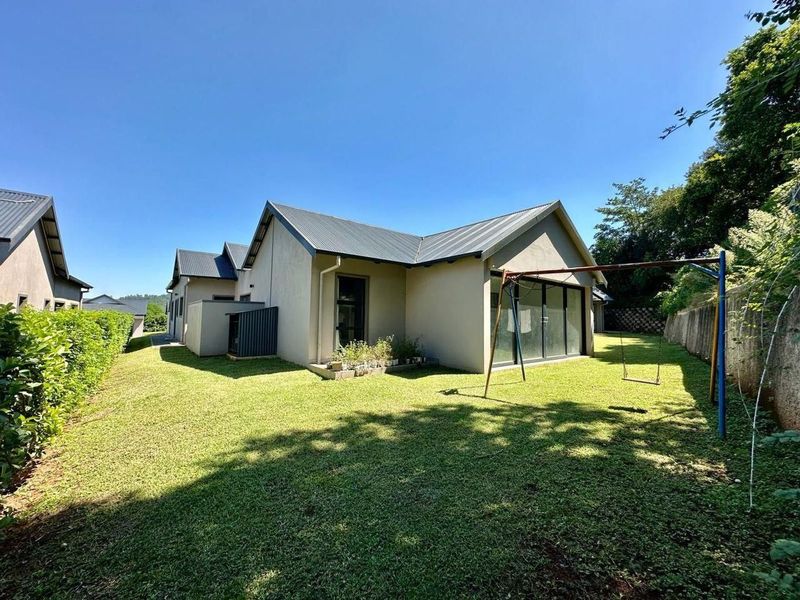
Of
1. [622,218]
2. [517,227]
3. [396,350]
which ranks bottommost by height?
[396,350]

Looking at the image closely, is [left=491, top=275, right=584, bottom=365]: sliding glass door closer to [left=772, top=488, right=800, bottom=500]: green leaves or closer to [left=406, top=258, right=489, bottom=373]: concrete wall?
[left=406, top=258, right=489, bottom=373]: concrete wall

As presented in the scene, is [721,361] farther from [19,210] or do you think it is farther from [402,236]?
[19,210]

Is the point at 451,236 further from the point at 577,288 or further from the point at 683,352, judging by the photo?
the point at 683,352

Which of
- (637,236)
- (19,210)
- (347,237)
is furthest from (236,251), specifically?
(637,236)

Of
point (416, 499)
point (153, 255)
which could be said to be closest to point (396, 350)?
point (416, 499)

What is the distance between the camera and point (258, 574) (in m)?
1.95

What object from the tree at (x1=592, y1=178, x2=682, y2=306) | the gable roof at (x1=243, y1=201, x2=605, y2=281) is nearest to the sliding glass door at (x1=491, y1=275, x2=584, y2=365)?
the gable roof at (x1=243, y1=201, x2=605, y2=281)

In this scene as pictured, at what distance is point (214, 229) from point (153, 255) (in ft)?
26.0

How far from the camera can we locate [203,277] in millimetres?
17484

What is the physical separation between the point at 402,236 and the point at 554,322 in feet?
19.4

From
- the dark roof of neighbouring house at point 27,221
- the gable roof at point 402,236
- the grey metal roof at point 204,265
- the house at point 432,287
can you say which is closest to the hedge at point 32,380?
the house at point 432,287

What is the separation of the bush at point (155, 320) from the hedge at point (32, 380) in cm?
3325

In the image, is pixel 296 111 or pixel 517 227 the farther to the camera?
pixel 296 111

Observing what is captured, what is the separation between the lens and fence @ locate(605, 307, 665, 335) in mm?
22750
